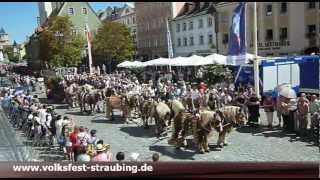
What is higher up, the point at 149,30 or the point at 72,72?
the point at 149,30

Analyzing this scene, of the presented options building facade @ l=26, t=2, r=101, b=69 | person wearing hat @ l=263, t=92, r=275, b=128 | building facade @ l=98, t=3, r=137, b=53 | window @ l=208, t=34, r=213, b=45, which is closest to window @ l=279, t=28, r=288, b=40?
person wearing hat @ l=263, t=92, r=275, b=128

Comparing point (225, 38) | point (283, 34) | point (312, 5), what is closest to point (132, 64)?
point (225, 38)

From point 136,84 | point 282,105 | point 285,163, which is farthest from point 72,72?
point 282,105

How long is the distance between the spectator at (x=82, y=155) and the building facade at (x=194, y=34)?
5.19 feet

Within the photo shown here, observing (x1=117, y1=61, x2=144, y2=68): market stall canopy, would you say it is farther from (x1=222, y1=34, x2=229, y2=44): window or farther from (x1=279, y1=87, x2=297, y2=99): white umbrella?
(x1=279, y1=87, x2=297, y2=99): white umbrella

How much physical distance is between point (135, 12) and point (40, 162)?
167 centimetres

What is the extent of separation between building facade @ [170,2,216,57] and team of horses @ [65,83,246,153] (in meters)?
0.62

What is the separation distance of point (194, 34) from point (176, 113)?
98cm

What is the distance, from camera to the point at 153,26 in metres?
5.66

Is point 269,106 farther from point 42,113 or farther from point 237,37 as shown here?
point 42,113

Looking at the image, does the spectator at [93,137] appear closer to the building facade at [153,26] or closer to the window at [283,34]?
the building facade at [153,26]

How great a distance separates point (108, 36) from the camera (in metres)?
5.21

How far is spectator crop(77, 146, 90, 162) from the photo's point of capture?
4.91 metres

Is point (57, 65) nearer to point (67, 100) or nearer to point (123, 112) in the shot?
point (67, 100)
